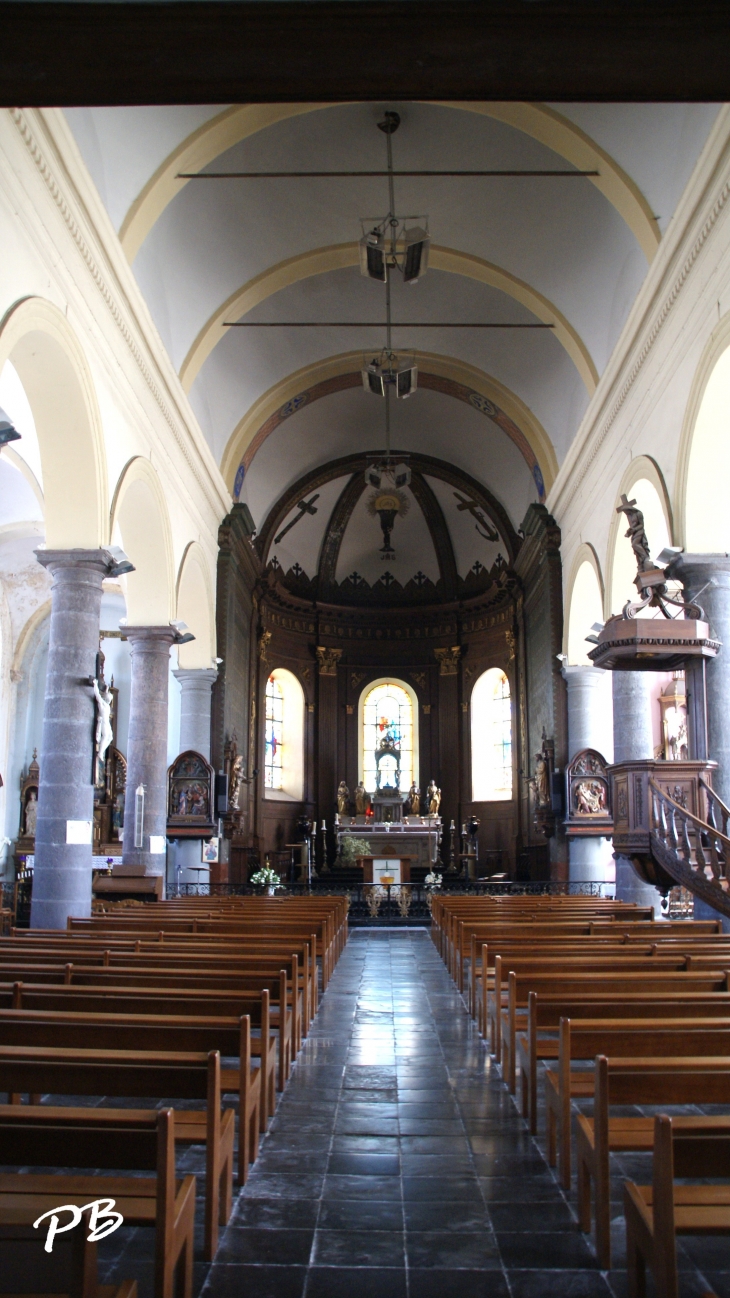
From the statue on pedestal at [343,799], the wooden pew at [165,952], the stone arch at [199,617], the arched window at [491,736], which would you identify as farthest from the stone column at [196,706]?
the wooden pew at [165,952]

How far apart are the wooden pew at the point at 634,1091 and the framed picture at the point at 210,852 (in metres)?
14.9

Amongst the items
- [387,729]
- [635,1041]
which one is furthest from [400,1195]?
[387,729]

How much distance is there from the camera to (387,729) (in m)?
28.0

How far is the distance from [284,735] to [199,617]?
9040 millimetres

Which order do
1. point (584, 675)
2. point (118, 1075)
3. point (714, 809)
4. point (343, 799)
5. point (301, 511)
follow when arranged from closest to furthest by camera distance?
point (118, 1075) < point (714, 809) < point (584, 675) < point (301, 511) < point (343, 799)

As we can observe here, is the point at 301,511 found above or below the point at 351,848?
above

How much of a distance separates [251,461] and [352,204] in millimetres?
7020

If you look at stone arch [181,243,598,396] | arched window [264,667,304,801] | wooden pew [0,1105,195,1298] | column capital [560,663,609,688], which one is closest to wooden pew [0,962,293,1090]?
wooden pew [0,1105,195,1298]

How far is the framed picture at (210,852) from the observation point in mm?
17866

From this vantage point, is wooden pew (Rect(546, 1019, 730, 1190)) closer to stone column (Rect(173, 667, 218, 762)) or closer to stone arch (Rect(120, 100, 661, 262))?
stone arch (Rect(120, 100, 661, 262))

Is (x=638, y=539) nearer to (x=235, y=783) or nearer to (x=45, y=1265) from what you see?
(x=45, y=1265)

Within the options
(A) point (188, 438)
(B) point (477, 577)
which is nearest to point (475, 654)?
(B) point (477, 577)

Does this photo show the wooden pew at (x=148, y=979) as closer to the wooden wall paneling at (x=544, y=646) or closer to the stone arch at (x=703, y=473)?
the stone arch at (x=703, y=473)

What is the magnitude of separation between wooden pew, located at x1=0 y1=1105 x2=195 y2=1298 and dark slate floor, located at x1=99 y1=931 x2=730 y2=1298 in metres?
0.69
